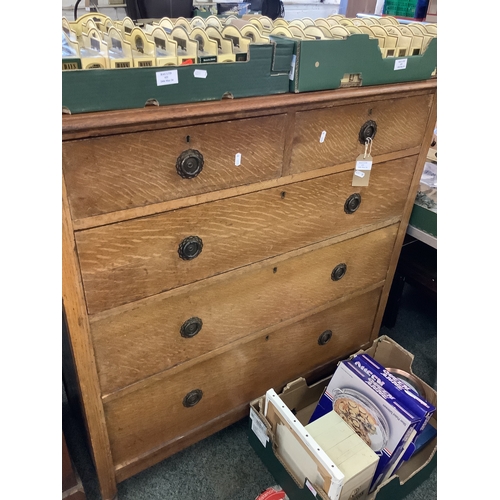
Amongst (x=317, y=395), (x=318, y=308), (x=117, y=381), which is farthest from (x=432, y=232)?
(x=117, y=381)

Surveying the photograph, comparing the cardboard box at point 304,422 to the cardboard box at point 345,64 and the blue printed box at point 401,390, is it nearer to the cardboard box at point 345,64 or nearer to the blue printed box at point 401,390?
the blue printed box at point 401,390

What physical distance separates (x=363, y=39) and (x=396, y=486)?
3.99 ft

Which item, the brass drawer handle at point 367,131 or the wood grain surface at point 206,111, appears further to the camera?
the brass drawer handle at point 367,131

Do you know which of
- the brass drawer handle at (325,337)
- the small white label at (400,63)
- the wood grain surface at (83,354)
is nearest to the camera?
the wood grain surface at (83,354)

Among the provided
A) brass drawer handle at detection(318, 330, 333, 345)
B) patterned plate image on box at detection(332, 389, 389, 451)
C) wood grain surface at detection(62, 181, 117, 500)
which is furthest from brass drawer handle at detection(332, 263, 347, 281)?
wood grain surface at detection(62, 181, 117, 500)

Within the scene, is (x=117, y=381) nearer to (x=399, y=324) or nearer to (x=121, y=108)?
(x=121, y=108)

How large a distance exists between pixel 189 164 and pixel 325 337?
3.05 feet

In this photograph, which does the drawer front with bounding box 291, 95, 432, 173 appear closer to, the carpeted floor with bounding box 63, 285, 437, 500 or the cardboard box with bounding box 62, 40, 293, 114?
the cardboard box with bounding box 62, 40, 293, 114

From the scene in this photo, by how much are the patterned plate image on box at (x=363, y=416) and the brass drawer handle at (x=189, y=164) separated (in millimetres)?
902

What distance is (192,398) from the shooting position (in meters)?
1.33

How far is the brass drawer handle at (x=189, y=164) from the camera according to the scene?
910 millimetres

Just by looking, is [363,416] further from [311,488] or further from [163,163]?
[163,163]

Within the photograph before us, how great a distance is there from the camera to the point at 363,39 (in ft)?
3.33

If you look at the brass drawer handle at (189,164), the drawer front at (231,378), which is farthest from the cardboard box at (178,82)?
the drawer front at (231,378)
